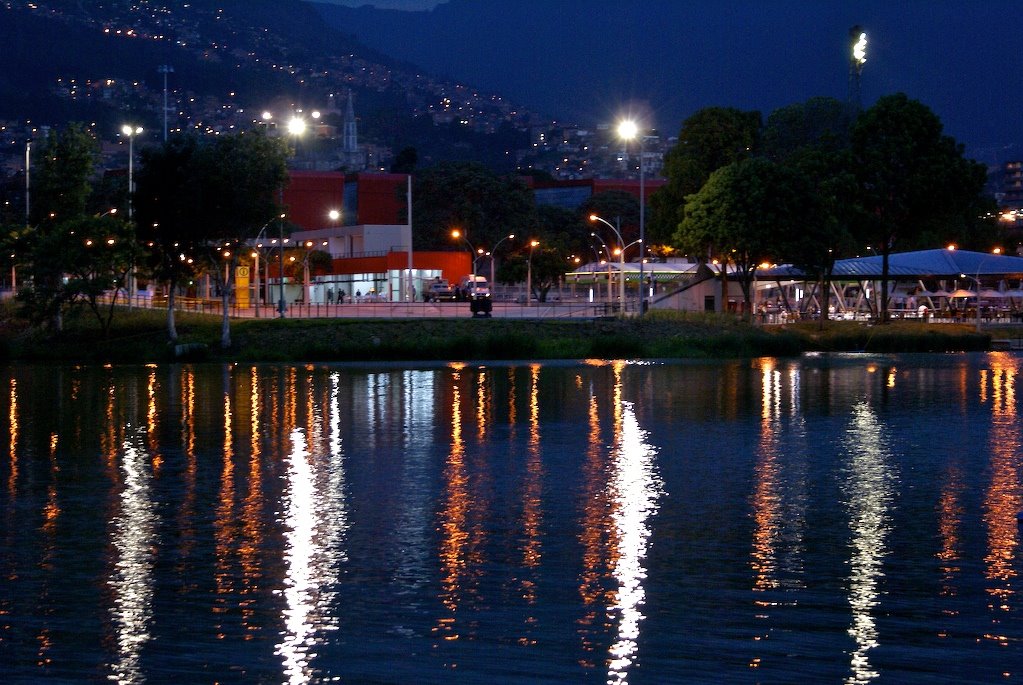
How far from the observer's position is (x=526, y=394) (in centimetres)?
4362

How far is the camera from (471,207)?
14700 centimetres

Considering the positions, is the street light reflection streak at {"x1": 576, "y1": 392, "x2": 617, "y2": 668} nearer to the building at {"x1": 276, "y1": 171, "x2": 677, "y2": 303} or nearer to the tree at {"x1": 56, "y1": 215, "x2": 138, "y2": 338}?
the tree at {"x1": 56, "y1": 215, "x2": 138, "y2": 338}

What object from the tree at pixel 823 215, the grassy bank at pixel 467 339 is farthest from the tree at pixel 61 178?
the tree at pixel 823 215

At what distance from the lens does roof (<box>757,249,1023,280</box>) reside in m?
89.2

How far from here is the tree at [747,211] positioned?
266 feet

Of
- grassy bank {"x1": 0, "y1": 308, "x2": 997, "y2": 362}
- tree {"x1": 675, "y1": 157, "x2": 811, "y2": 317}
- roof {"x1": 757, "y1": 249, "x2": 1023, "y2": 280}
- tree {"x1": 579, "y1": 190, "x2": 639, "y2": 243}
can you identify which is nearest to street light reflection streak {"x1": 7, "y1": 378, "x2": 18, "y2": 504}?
grassy bank {"x1": 0, "y1": 308, "x2": 997, "y2": 362}

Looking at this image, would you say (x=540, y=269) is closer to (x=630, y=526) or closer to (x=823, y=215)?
(x=823, y=215)

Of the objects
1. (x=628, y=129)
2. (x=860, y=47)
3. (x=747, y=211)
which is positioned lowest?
(x=747, y=211)

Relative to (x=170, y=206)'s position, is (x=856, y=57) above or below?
above

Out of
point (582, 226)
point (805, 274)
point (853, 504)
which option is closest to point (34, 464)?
point (853, 504)

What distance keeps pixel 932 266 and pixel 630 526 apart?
3024 inches

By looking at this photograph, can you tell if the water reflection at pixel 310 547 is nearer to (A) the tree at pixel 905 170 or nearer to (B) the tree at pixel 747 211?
(B) the tree at pixel 747 211

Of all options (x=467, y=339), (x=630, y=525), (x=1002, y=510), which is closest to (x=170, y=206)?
(x=467, y=339)

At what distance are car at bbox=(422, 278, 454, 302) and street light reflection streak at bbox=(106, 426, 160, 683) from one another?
294 feet
